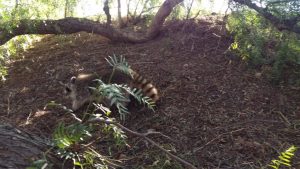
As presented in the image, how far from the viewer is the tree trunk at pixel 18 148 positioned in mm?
2416

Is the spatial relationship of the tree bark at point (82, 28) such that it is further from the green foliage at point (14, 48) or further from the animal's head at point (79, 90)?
the animal's head at point (79, 90)

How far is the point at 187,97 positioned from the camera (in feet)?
15.0

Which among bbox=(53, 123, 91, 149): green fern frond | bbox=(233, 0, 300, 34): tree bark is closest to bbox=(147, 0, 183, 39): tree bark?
bbox=(233, 0, 300, 34): tree bark

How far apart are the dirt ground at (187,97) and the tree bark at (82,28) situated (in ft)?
0.58

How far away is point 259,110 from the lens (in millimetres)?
4188

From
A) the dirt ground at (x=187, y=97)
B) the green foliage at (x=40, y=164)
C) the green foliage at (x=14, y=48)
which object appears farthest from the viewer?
the green foliage at (x=14, y=48)

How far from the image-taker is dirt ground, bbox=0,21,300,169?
3.54 m

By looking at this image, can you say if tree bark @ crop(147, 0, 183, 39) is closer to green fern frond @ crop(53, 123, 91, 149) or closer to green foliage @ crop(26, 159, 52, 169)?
green fern frond @ crop(53, 123, 91, 149)

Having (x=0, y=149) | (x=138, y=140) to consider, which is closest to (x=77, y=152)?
Answer: (x=0, y=149)

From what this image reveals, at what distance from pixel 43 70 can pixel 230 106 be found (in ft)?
10.2

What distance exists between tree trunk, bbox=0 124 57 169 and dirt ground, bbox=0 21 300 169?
17.9 inches

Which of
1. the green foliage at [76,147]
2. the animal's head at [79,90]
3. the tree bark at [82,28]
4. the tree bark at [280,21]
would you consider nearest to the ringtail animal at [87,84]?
the animal's head at [79,90]

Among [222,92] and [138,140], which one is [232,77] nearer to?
[222,92]

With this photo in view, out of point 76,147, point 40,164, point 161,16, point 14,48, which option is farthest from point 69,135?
point 14,48
